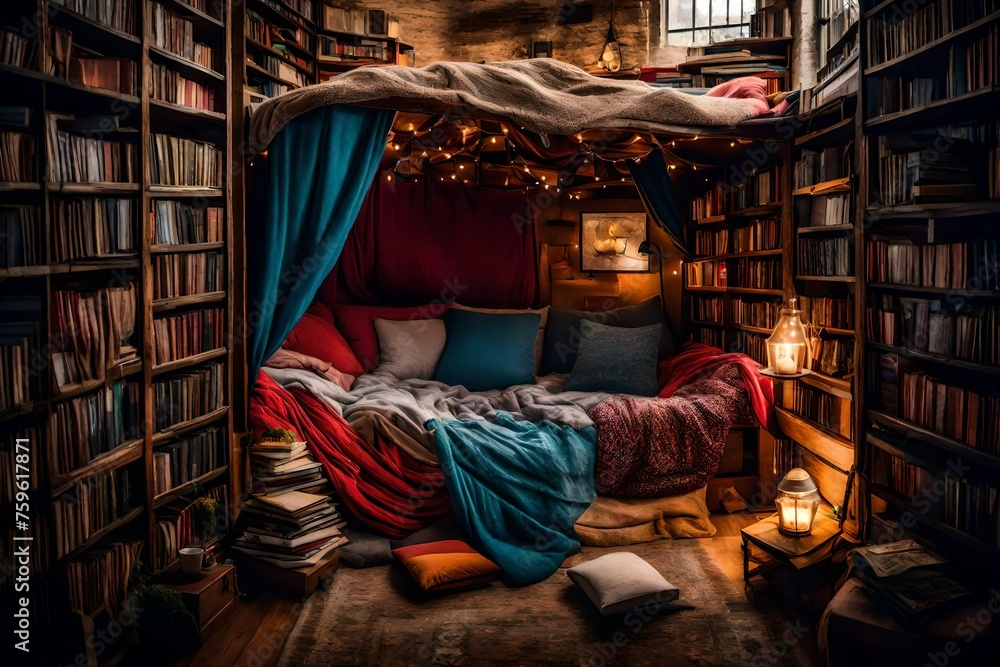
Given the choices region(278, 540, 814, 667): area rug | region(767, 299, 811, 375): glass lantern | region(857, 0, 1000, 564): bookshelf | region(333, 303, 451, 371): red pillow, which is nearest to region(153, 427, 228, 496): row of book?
region(278, 540, 814, 667): area rug

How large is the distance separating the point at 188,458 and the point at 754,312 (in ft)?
10.8

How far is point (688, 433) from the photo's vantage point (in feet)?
13.2

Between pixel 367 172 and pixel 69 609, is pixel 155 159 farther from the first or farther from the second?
pixel 69 609

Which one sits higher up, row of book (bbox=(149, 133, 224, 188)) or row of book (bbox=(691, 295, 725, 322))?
row of book (bbox=(149, 133, 224, 188))

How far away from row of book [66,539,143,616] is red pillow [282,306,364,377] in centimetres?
196

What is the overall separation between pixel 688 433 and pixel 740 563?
2.41ft

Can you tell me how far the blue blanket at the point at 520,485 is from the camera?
3549 mm

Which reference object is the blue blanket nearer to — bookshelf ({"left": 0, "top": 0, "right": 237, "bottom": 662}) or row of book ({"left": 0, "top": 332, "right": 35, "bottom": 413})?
bookshelf ({"left": 0, "top": 0, "right": 237, "bottom": 662})

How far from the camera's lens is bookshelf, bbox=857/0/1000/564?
260 centimetres

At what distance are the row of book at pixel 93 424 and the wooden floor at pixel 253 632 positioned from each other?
0.81m

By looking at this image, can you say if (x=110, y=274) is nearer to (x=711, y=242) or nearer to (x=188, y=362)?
(x=188, y=362)

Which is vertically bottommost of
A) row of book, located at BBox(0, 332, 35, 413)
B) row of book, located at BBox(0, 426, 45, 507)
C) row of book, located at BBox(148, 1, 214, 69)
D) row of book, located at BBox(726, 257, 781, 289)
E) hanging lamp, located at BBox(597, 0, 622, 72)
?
row of book, located at BBox(0, 426, 45, 507)

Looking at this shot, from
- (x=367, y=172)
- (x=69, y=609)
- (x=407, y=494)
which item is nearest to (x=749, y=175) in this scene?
(x=367, y=172)

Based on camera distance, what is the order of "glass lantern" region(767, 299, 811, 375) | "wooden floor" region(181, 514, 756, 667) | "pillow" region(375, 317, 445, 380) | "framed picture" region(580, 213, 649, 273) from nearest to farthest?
"wooden floor" region(181, 514, 756, 667), "glass lantern" region(767, 299, 811, 375), "pillow" region(375, 317, 445, 380), "framed picture" region(580, 213, 649, 273)
